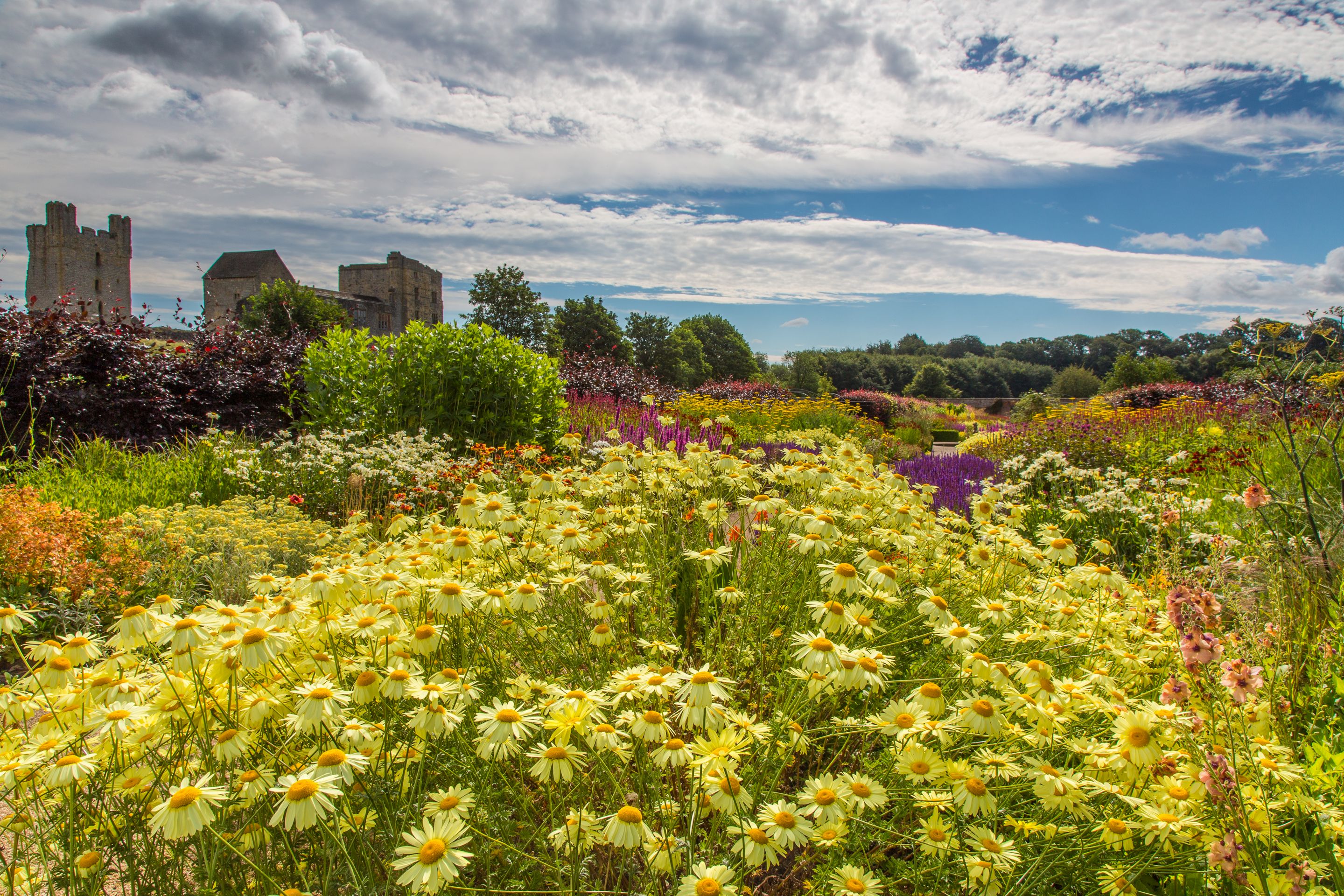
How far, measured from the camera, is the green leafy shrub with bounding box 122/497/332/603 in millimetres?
3844

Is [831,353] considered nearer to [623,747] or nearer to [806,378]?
[806,378]

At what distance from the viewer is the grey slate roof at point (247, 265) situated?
45.7 m

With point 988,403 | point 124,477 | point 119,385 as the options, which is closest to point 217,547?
point 124,477

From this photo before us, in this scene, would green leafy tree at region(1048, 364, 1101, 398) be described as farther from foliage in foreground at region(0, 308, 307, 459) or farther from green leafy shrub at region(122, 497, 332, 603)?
green leafy shrub at region(122, 497, 332, 603)

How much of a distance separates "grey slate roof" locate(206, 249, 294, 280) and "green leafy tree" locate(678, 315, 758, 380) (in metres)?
29.1

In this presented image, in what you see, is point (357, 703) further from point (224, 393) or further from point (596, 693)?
point (224, 393)

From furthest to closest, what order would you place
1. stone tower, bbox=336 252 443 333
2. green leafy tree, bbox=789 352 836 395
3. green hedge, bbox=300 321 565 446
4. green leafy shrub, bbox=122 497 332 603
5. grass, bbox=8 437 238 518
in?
1. stone tower, bbox=336 252 443 333
2. green leafy tree, bbox=789 352 836 395
3. green hedge, bbox=300 321 565 446
4. grass, bbox=8 437 238 518
5. green leafy shrub, bbox=122 497 332 603

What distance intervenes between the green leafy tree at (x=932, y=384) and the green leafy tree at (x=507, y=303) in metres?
27.2

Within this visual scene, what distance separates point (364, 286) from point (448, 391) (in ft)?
156

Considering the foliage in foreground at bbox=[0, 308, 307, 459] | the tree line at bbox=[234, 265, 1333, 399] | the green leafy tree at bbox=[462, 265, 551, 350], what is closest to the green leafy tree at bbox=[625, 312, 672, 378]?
the tree line at bbox=[234, 265, 1333, 399]

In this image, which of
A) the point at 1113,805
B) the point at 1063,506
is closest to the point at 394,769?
the point at 1113,805

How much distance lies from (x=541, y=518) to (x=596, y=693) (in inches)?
47.1

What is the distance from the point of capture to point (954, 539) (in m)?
2.98

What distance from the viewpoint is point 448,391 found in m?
7.39
